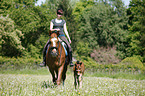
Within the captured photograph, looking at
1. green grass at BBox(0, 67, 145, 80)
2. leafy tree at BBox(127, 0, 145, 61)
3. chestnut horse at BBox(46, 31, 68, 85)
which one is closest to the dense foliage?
leafy tree at BBox(127, 0, 145, 61)

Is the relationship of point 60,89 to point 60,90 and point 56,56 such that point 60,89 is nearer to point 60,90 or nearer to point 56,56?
point 60,90

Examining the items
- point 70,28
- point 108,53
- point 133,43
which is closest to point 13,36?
point 70,28

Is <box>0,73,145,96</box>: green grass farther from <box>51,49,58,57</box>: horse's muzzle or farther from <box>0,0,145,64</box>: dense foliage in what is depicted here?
<box>0,0,145,64</box>: dense foliage

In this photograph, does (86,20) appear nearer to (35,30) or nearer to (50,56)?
(35,30)

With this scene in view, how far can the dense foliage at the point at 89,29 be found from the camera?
3997cm

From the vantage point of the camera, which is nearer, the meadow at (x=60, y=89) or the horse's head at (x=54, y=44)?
the meadow at (x=60, y=89)

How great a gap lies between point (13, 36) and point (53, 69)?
23649mm

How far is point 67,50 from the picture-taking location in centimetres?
891

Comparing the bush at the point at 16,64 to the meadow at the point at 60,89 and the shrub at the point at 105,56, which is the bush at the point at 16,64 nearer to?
the meadow at the point at 60,89

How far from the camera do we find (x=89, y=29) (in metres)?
49.5

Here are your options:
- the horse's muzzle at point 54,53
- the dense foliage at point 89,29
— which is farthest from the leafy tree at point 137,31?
the horse's muzzle at point 54,53

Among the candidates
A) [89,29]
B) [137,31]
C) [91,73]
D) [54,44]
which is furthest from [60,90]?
[89,29]

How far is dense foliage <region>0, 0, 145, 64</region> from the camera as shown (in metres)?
40.0

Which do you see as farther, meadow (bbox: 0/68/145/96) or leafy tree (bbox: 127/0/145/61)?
leafy tree (bbox: 127/0/145/61)
